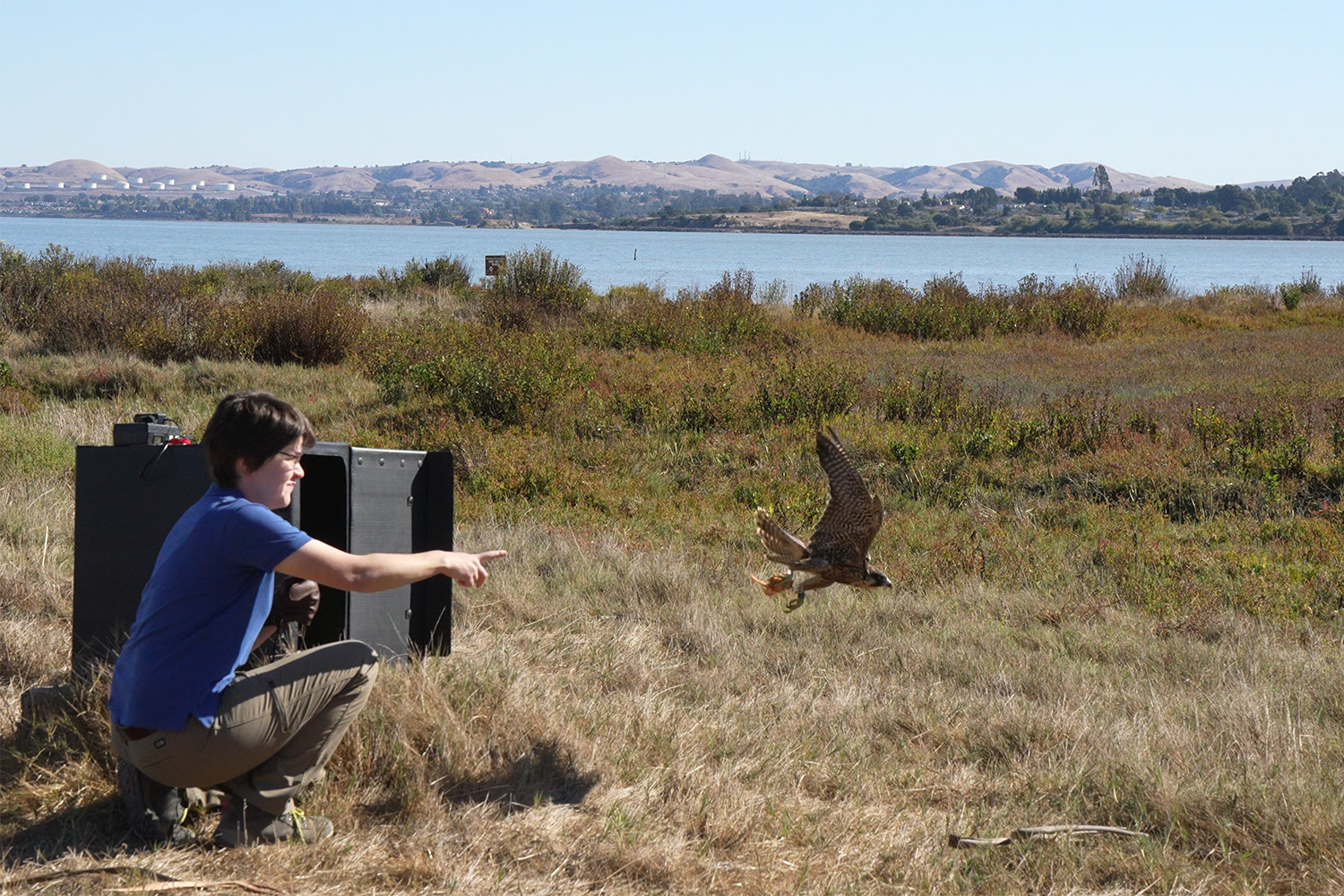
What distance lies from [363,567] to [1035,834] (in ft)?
7.68

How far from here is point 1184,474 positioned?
9930mm

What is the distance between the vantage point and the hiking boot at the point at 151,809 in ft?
10.6

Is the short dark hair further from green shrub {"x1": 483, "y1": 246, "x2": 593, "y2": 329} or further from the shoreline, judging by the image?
the shoreline

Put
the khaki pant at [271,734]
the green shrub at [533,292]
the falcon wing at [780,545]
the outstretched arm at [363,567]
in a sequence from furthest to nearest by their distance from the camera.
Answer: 1. the green shrub at [533,292]
2. the falcon wing at [780,545]
3. the khaki pant at [271,734]
4. the outstretched arm at [363,567]

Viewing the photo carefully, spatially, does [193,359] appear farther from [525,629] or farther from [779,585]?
[779,585]

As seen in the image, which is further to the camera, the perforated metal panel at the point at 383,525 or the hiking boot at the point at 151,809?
the perforated metal panel at the point at 383,525

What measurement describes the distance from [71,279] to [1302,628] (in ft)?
61.0

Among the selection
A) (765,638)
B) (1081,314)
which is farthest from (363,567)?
(1081,314)

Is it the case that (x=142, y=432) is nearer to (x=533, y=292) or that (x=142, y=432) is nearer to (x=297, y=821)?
(x=297, y=821)

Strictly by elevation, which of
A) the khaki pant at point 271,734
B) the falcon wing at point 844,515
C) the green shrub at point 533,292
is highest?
the green shrub at point 533,292

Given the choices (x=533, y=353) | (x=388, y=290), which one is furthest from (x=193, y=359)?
(x=388, y=290)

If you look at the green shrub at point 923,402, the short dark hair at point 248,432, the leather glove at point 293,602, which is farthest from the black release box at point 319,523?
the green shrub at point 923,402

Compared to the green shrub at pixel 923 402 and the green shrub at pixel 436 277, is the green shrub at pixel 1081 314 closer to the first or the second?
the green shrub at pixel 923 402

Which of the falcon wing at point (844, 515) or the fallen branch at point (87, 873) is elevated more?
the falcon wing at point (844, 515)
